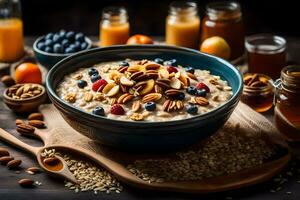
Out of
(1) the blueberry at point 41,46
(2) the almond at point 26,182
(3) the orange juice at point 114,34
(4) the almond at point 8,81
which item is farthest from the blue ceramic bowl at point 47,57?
(2) the almond at point 26,182

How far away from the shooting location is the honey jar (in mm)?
2129

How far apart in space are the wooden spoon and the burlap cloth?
6 centimetres

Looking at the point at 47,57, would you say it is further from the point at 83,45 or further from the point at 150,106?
the point at 150,106

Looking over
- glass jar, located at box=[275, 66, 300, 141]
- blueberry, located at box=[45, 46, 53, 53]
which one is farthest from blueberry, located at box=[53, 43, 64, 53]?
glass jar, located at box=[275, 66, 300, 141]

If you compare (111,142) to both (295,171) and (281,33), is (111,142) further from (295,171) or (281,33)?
(281,33)

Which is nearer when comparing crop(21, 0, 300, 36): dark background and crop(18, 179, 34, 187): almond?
crop(18, 179, 34, 187): almond

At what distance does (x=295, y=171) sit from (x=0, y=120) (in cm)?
93

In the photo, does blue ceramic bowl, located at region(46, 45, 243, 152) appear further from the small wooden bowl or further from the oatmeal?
the small wooden bowl

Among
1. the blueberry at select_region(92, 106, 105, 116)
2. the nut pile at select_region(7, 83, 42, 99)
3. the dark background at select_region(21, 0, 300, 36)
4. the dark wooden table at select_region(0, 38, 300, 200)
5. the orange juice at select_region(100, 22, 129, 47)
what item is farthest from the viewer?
the dark background at select_region(21, 0, 300, 36)

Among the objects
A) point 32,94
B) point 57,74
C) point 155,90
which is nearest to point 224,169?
point 155,90

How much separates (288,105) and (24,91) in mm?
858

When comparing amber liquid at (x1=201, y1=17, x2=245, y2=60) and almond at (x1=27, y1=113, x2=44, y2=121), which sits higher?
amber liquid at (x1=201, y1=17, x2=245, y2=60)

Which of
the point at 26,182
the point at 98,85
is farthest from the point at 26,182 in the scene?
the point at 98,85

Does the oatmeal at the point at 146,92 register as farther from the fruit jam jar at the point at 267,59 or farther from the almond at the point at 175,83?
the fruit jam jar at the point at 267,59
